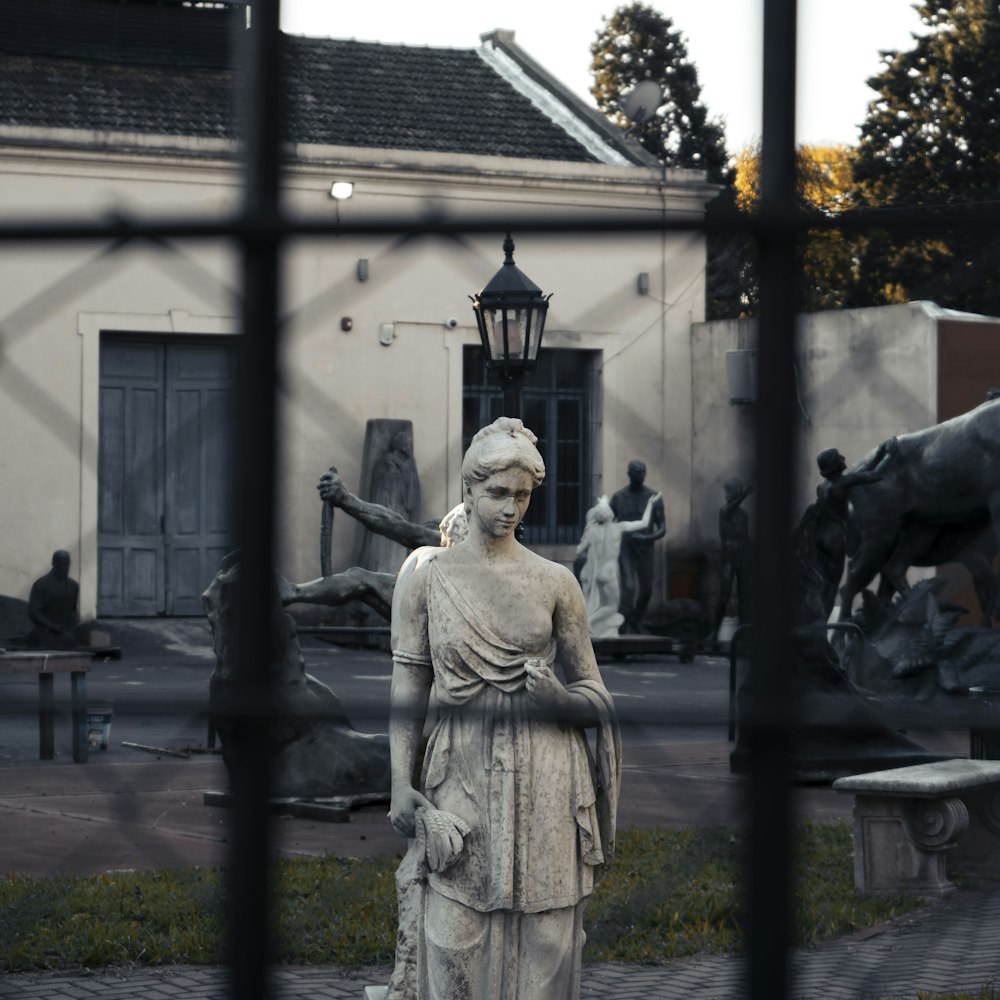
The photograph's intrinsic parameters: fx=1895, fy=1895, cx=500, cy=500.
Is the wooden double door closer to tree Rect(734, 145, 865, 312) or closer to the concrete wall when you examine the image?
the concrete wall

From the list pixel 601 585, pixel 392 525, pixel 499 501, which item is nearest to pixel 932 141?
pixel 499 501

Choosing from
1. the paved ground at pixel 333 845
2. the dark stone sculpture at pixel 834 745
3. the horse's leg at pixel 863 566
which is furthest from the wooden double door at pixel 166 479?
the horse's leg at pixel 863 566

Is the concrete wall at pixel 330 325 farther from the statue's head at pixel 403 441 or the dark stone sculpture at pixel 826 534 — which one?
the dark stone sculpture at pixel 826 534

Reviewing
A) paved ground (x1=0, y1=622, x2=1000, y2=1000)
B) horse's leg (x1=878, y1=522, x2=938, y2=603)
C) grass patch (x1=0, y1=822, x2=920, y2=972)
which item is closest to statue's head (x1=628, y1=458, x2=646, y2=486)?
paved ground (x1=0, y1=622, x2=1000, y2=1000)

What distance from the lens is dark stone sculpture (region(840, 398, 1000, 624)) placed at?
8930mm

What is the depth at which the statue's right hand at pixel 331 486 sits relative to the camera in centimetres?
187

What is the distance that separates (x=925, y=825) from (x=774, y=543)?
628 centimetres

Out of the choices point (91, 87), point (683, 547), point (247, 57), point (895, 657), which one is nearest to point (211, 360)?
point (247, 57)

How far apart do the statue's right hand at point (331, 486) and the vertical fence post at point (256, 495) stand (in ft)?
0.52

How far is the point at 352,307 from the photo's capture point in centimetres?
178

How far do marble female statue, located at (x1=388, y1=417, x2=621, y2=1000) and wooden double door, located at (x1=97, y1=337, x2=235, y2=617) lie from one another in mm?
2600

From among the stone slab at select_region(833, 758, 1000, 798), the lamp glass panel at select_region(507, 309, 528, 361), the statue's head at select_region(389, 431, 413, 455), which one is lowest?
the stone slab at select_region(833, 758, 1000, 798)

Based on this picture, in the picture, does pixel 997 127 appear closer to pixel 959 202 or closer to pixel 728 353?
pixel 959 202

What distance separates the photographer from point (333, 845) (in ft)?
→ 28.0
